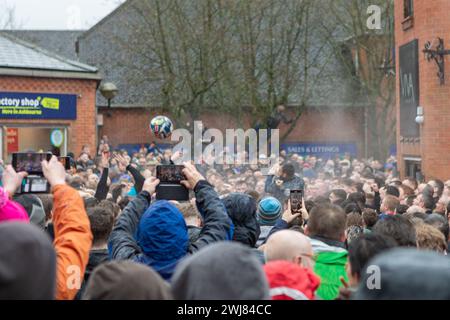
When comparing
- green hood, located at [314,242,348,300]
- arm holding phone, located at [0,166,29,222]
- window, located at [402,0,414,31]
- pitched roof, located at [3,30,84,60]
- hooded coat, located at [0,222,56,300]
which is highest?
pitched roof, located at [3,30,84,60]

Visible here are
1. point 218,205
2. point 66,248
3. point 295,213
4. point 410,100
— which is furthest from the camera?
point 410,100

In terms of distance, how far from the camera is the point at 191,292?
2904 mm

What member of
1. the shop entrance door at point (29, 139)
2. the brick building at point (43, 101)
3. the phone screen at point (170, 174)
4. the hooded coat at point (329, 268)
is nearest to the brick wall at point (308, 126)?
the brick building at point (43, 101)

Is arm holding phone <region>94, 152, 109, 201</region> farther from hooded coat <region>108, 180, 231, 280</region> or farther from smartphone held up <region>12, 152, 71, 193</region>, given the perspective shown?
smartphone held up <region>12, 152, 71, 193</region>

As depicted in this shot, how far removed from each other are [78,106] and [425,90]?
934cm

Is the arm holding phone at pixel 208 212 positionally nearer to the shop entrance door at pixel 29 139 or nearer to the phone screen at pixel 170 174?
the phone screen at pixel 170 174

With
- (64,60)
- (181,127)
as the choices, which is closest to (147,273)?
(64,60)

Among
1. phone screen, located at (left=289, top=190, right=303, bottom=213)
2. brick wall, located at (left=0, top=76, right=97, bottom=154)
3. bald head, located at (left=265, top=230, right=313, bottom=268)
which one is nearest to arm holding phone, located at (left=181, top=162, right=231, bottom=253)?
bald head, located at (left=265, top=230, right=313, bottom=268)

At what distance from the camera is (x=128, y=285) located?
2.86m

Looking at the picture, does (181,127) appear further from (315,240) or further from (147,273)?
(147,273)

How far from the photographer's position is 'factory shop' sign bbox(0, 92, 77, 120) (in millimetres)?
19750

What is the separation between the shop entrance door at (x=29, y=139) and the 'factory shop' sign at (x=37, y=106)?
38cm

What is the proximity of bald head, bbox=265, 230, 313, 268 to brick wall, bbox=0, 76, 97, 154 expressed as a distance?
16983 mm
